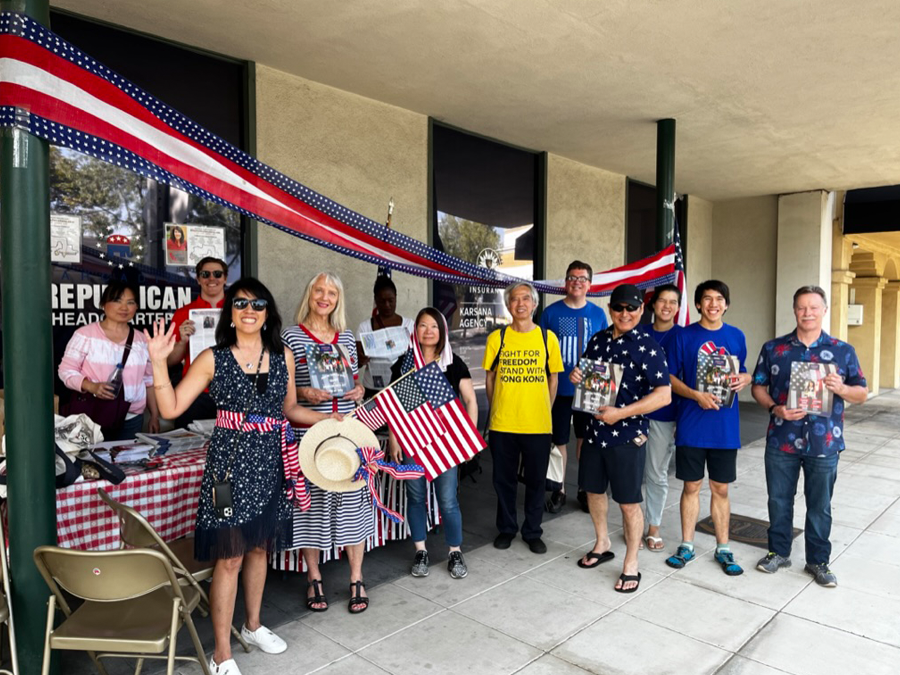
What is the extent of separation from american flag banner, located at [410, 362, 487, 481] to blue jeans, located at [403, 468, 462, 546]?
21cm

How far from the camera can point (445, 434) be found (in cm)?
338

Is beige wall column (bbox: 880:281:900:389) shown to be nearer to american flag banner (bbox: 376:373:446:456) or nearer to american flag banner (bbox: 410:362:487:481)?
american flag banner (bbox: 410:362:487:481)

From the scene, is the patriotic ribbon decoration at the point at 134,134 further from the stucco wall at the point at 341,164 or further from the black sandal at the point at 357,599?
the stucco wall at the point at 341,164

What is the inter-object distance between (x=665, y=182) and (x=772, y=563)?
12.4 ft

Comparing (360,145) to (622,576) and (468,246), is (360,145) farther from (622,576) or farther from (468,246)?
(622,576)

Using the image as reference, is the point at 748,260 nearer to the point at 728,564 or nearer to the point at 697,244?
the point at 697,244

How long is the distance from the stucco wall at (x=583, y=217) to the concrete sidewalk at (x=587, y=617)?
4432mm

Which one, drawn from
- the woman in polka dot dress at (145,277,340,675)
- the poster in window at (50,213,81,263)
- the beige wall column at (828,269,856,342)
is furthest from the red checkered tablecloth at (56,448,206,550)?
the beige wall column at (828,269,856,342)

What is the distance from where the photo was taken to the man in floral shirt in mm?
3482

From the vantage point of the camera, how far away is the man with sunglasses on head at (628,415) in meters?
3.39

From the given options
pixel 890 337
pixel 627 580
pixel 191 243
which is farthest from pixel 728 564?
pixel 890 337

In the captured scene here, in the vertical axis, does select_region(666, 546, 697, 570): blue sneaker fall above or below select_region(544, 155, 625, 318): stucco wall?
below

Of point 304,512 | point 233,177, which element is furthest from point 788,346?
point 233,177

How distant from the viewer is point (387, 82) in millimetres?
5328
